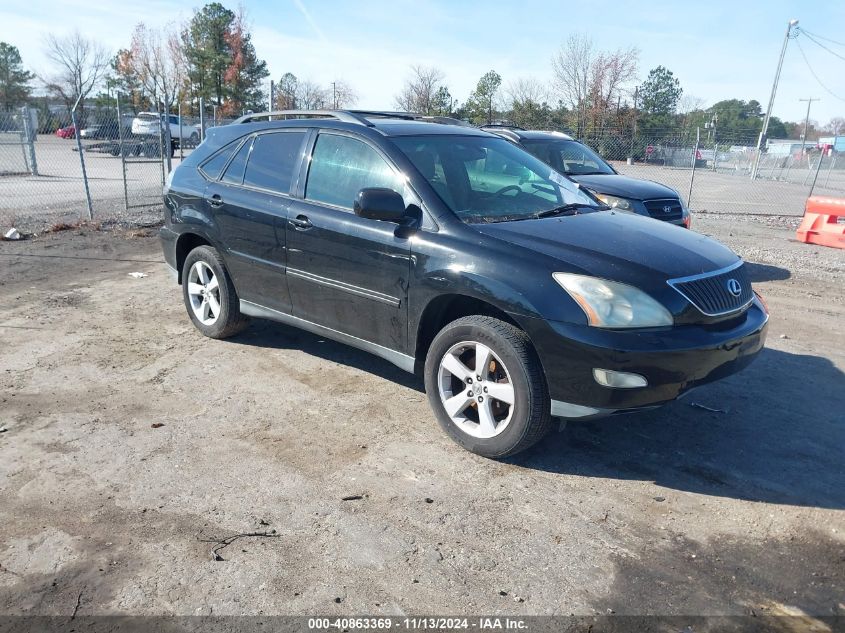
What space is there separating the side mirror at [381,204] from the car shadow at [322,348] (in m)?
1.44

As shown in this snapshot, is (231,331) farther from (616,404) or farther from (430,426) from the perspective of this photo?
(616,404)

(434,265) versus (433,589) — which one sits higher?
(434,265)

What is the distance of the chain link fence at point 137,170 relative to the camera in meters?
13.0

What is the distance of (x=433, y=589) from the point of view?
2.71m

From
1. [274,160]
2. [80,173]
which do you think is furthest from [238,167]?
[80,173]

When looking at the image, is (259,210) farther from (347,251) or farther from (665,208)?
(665,208)

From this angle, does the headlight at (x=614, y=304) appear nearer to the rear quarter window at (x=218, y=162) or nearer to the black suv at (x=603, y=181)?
the rear quarter window at (x=218, y=162)

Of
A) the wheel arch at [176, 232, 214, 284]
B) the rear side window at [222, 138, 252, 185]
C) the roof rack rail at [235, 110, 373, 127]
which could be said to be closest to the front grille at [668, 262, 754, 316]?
the roof rack rail at [235, 110, 373, 127]

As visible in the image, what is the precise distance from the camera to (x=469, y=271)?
3.67 m

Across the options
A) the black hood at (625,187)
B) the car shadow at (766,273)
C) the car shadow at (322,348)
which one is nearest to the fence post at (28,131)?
the car shadow at (322,348)

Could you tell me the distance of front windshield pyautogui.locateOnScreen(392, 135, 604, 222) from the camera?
164 inches

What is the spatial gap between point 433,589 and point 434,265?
1.81m

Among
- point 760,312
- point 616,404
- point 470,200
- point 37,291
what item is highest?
point 470,200

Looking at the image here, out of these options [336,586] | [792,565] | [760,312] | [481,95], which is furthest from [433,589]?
[481,95]
